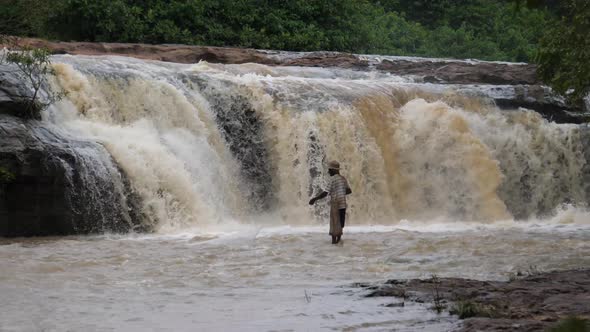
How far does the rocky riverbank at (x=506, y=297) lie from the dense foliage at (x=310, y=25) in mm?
15579

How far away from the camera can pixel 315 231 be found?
50.9 feet

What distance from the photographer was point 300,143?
18750 mm

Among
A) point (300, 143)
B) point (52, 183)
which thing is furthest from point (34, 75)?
point (300, 143)

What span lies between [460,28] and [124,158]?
1060 inches

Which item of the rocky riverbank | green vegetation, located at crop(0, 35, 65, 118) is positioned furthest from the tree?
green vegetation, located at crop(0, 35, 65, 118)

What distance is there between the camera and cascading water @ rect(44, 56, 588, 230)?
1667 centimetres

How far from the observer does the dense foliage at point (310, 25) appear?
28.7 m

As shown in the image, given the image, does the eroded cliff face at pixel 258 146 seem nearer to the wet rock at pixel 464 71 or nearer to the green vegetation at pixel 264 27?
the wet rock at pixel 464 71

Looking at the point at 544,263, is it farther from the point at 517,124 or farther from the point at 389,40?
the point at 389,40

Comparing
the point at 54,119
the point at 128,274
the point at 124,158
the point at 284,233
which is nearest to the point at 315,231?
the point at 284,233

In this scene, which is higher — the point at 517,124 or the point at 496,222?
the point at 517,124

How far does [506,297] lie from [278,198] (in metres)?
10.9

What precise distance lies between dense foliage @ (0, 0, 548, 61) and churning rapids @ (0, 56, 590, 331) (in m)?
6.05

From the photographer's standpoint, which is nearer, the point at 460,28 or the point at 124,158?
the point at 124,158
